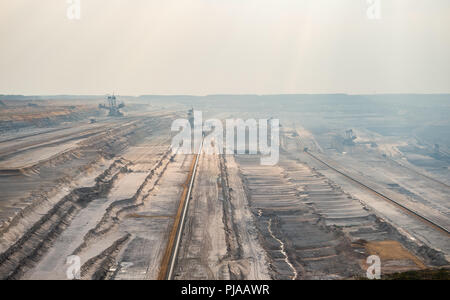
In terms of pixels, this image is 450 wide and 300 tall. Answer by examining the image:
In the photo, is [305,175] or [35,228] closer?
[35,228]

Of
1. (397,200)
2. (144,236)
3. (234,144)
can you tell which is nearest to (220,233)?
(144,236)

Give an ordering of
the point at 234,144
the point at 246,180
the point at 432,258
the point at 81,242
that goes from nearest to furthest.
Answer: the point at 81,242
the point at 432,258
the point at 246,180
the point at 234,144

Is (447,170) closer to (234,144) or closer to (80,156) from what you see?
(234,144)

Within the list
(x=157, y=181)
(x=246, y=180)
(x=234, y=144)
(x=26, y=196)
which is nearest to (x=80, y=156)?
(x=157, y=181)

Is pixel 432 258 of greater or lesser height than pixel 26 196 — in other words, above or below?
below

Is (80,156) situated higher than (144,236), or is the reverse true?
(80,156)

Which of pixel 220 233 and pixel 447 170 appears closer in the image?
pixel 220 233
